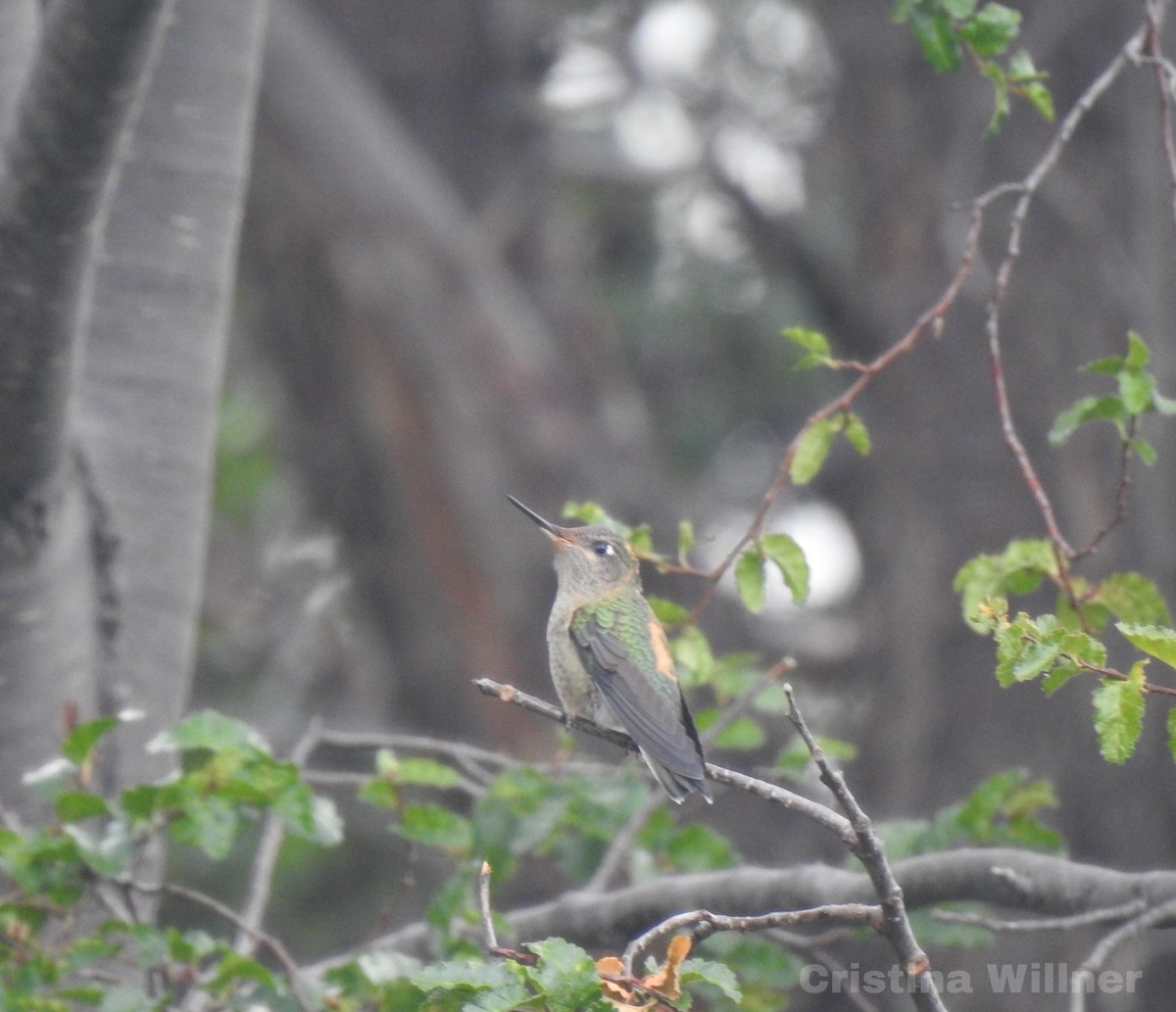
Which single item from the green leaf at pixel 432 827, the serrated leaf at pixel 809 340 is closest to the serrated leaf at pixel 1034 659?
the serrated leaf at pixel 809 340

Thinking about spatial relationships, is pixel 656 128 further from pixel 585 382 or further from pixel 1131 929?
pixel 1131 929

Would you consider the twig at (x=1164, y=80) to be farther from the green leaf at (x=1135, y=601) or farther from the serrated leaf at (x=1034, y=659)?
the serrated leaf at (x=1034, y=659)

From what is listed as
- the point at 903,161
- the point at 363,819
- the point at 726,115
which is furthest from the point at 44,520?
the point at 726,115

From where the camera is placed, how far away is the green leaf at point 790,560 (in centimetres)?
319

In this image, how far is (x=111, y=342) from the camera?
4492mm

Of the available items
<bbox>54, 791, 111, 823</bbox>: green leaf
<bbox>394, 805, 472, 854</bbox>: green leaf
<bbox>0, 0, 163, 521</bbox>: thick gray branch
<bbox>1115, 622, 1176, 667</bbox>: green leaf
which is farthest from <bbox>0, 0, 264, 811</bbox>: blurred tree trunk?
<bbox>1115, 622, 1176, 667</bbox>: green leaf

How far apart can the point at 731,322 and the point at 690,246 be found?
0.87m

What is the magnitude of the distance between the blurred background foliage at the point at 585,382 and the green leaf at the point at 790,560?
2.94 meters

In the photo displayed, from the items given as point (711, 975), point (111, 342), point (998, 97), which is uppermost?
point (998, 97)

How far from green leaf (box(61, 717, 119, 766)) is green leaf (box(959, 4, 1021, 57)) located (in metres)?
2.35

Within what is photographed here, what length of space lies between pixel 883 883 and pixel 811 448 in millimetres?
1293

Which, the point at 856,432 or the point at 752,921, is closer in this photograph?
the point at 752,921

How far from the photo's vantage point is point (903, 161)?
26.3 feet

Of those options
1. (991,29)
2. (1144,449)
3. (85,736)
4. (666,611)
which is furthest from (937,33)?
(85,736)
